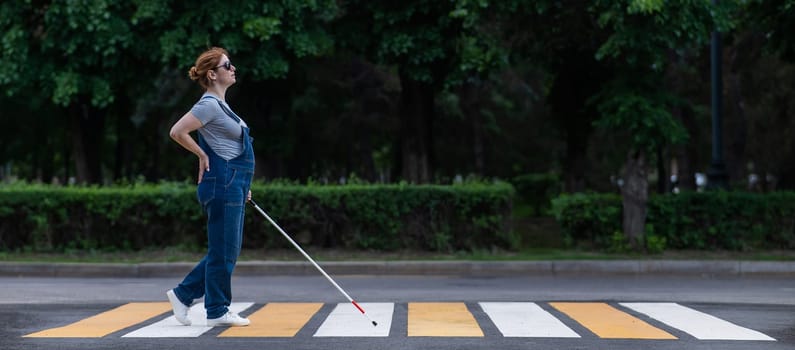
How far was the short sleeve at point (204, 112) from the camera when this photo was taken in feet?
24.1

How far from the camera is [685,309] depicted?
29.6ft

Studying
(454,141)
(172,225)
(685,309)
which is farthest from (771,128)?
(685,309)

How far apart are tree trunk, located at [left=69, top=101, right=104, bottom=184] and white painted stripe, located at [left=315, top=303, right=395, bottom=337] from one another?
1837 centimetres

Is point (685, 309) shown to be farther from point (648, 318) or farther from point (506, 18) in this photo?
point (506, 18)

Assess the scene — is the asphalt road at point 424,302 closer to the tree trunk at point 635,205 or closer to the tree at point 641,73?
the tree trunk at point 635,205

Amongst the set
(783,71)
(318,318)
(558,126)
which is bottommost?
(318,318)

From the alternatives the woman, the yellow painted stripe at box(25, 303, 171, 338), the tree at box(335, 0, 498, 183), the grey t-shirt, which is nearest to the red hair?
the woman

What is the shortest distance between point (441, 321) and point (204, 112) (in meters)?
2.28

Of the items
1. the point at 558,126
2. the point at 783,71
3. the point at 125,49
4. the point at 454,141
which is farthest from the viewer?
the point at 454,141

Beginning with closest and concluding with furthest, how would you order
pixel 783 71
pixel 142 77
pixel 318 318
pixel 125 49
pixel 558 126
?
pixel 318 318, pixel 125 49, pixel 142 77, pixel 558 126, pixel 783 71

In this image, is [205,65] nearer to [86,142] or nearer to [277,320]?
[277,320]

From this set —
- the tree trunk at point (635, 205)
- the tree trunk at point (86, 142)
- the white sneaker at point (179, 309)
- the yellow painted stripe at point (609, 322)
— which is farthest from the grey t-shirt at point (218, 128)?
the tree trunk at point (86, 142)

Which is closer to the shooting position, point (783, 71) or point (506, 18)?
point (506, 18)

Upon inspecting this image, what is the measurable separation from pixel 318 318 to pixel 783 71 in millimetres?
33009
